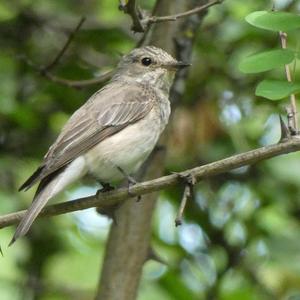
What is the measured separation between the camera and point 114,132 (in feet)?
18.5

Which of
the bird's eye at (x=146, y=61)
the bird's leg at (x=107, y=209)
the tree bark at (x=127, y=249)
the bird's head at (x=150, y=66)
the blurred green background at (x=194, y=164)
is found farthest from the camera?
the blurred green background at (x=194, y=164)

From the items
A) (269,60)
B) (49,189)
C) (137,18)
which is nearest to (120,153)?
(49,189)

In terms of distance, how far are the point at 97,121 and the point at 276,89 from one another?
153 cm

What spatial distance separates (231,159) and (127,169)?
1.27 metres

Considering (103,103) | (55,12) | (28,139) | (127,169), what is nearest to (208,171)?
(127,169)

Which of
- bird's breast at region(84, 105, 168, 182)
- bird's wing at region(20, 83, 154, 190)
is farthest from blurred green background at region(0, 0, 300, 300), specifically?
bird's breast at region(84, 105, 168, 182)

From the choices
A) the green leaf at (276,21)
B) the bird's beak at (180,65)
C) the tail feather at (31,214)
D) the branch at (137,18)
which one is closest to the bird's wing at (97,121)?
the tail feather at (31,214)

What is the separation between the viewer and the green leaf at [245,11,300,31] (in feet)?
14.5

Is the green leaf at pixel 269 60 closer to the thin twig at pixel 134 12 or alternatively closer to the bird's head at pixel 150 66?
the thin twig at pixel 134 12

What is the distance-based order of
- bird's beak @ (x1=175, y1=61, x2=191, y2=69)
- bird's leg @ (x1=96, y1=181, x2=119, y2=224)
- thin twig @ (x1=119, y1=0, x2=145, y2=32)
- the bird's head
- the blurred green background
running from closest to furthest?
thin twig @ (x1=119, y1=0, x2=145, y2=32) → bird's leg @ (x1=96, y1=181, x2=119, y2=224) → bird's beak @ (x1=175, y1=61, x2=191, y2=69) → the bird's head → the blurred green background

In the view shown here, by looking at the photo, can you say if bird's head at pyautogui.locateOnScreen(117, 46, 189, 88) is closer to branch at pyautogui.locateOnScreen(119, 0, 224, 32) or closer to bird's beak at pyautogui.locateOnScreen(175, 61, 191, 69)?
bird's beak at pyautogui.locateOnScreen(175, 61, 191, 69)

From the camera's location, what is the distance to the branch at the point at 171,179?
4375 mm

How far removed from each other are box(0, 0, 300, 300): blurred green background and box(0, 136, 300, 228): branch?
5.46ft

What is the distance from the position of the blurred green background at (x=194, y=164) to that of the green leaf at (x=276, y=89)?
6.53 ft
